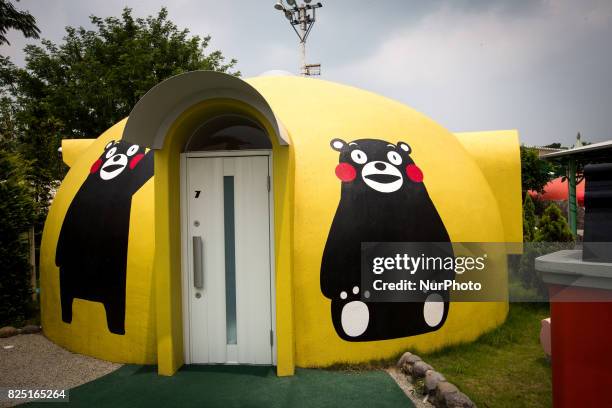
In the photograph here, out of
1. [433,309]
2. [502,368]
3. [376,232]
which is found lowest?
[502,368]

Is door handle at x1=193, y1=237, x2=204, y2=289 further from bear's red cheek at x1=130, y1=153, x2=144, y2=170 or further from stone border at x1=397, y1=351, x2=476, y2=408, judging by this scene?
stone border at x1=397, y1=351, x2=476, y2=408

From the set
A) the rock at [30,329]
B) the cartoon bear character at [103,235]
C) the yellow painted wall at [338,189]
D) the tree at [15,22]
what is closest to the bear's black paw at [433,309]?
the yellow painted wall at [338,189]

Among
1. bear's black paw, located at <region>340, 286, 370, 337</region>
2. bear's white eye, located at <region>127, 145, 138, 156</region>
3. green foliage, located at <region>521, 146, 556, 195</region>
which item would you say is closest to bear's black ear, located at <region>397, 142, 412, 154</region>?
bear's black paw, located at <region>340, 286, 370, 337</region>

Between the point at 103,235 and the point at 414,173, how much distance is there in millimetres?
4311

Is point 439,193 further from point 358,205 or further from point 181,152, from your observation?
point 181,152

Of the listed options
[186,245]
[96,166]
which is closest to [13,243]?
[96,166]

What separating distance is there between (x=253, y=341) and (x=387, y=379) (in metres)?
1.65

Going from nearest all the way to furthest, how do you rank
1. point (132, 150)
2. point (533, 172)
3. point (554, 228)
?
point (132, 150)
point (554, 228)
point (533, 172)

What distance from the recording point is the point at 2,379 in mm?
5117

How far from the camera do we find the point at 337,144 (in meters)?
5.47

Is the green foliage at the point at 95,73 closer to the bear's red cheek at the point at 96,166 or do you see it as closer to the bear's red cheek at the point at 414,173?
the bear's red cheek at the point at 96,166

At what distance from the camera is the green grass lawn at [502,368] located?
176 inches

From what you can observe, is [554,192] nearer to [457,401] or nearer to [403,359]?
[403,359]

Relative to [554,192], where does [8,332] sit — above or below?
below
